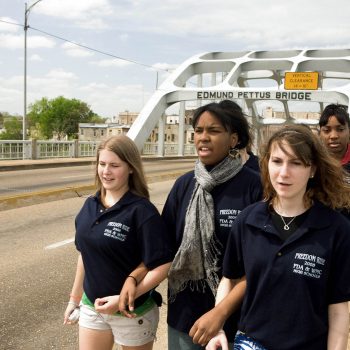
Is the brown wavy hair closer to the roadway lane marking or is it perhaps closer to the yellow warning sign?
the roadway lane marking

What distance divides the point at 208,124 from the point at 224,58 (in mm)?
19255

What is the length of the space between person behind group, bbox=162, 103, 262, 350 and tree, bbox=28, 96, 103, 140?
103893 mm

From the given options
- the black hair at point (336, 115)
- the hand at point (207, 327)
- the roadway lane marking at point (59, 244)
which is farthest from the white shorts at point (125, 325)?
the roadway lane marking at point (59, 244)

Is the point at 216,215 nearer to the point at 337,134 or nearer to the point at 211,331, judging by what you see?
the point at 211,331

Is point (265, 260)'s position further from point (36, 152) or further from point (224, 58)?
point (36, 152)

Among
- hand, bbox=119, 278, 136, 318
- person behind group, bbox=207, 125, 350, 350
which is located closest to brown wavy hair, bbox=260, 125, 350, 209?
person behind group, bbox=207, 125, 350, 350

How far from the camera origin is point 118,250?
2285mm

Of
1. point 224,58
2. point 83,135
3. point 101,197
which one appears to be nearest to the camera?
point 101,197

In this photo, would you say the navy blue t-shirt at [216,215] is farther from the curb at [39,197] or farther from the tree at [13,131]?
the tree at [13,131]

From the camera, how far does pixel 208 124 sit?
2.32 meters

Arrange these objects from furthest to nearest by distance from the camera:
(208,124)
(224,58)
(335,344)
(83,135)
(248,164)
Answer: (83,135) → (224,58) → (248,164) → (208,124) → (335,344)

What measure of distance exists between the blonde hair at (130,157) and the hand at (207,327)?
31.0 inches

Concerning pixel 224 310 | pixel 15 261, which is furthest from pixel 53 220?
pixel 224 310

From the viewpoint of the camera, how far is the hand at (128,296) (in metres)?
2.21
